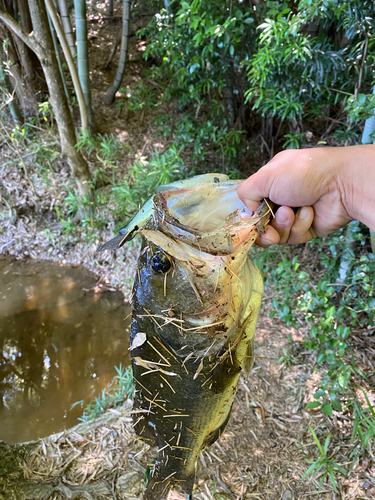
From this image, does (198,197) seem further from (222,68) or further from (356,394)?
(222,68)

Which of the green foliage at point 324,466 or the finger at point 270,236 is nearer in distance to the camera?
the finger at point 270,236

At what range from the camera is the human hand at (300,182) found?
1.11m

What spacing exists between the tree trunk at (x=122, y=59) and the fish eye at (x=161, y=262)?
5.16 m

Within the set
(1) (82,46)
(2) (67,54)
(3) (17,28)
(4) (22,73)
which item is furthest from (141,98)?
(3) (17,28)

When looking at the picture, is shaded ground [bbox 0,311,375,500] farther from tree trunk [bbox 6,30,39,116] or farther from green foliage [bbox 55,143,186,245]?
tree trunk [bbox 6,30,39,116]

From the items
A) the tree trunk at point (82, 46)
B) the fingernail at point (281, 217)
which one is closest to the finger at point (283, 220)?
the fingernail at point (281, 217)

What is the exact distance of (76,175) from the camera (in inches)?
175

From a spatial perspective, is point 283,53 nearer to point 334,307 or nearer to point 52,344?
point 334,307

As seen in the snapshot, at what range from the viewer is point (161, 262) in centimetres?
98

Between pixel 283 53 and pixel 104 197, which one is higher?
pixel 283 53

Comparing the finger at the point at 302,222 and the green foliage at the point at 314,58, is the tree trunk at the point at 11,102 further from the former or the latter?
the finger at the point at 302,222

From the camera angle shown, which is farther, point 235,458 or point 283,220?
point 235,458

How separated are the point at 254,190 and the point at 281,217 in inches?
7.6

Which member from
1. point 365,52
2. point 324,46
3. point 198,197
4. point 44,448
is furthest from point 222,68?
point 44,448
